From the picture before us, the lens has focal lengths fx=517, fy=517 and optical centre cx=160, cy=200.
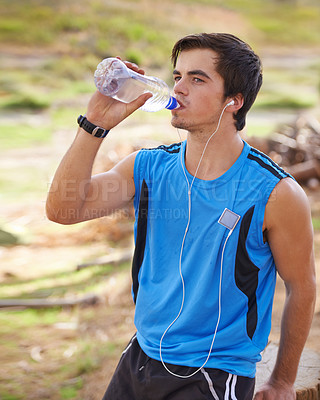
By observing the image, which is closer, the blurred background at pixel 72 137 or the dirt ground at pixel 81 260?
the dirt ground at pixel 81 260

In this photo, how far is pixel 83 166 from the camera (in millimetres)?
1772

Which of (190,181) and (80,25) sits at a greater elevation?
(80,25)

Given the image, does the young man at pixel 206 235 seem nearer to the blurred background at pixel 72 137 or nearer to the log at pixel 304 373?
the log at pixel 304 373

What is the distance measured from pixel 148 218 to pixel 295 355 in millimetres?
693

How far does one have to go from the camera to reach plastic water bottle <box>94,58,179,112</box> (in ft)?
5.85

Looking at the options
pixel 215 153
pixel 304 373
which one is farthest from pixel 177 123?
pixel 304 373

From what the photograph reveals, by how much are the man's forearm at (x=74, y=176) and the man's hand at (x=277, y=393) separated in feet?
2.98

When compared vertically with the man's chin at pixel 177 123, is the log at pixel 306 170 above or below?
below

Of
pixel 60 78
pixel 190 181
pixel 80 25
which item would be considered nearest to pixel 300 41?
pixel 80 25

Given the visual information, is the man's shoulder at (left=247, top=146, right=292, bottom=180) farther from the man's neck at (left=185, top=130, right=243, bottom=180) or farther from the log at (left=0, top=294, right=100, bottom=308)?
the log at (left=0, top=294, right=100, bottom=308)

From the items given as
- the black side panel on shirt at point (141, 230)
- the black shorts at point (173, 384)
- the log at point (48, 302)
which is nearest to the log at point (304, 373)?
the black shorts at point (173, 384)

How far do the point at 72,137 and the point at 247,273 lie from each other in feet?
29.1

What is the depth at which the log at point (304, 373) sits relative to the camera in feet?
6.64

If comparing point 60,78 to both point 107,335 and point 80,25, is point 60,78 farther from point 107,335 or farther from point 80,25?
point 107,335
